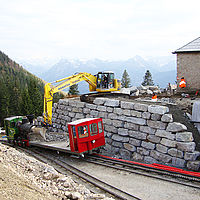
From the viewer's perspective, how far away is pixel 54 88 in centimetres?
1700

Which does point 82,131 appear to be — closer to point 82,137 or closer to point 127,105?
point 82,137

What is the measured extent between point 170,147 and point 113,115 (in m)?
4.21

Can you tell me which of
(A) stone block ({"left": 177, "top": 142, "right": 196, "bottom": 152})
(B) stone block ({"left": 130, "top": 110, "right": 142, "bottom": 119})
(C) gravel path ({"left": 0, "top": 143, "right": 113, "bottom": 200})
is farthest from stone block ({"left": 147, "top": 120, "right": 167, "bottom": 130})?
(C) gravel path ({"left": 0, "top": 143, "right": 113, "bottom": 200})

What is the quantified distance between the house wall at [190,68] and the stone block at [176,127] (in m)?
9.57

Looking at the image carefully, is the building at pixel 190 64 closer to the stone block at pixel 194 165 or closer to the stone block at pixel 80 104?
the stone block at pixel 80 104

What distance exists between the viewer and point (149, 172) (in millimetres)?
10000

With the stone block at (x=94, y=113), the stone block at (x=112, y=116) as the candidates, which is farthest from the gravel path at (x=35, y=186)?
the stone block at (x=94, y=113)

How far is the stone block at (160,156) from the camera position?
11.0 m

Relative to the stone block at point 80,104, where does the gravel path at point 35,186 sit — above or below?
below

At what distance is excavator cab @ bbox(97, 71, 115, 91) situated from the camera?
2045 cm

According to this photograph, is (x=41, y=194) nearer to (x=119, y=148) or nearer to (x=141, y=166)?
(x=141, y=166)

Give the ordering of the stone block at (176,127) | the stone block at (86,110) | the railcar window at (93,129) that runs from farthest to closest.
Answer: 1. the stone block at (86,110)
2. the railcar window at (93,129)
3. the stone block at (176,127)

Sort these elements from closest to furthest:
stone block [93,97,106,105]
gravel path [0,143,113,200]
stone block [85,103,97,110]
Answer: gravel path [0,143,113,200], stone block [93,97,106,105], stone block [85,103,97,110]

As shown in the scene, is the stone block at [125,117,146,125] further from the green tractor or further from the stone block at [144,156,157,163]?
the green tractor
